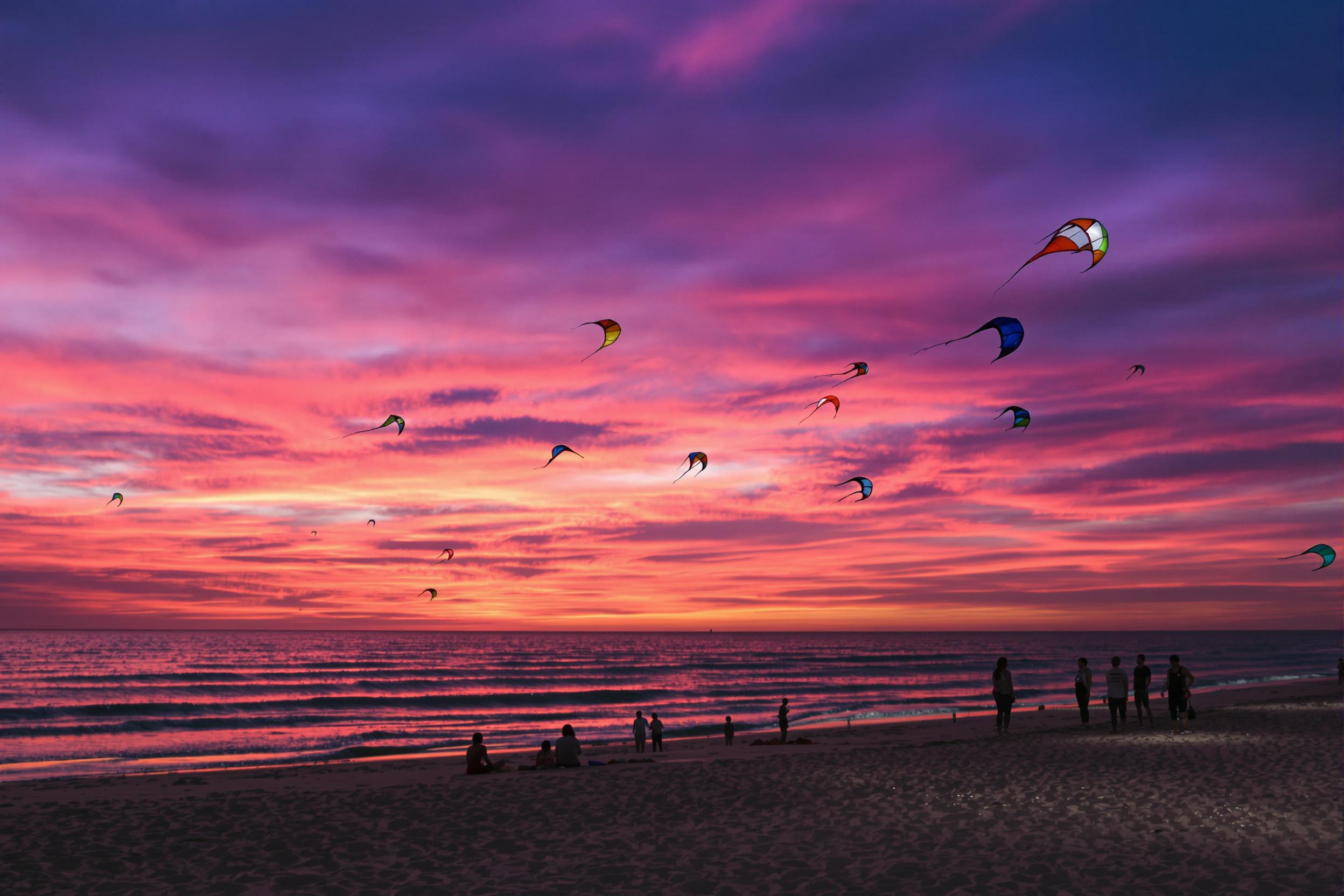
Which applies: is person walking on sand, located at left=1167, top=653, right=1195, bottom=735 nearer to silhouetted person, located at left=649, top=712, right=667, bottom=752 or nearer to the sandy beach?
the sandy beach

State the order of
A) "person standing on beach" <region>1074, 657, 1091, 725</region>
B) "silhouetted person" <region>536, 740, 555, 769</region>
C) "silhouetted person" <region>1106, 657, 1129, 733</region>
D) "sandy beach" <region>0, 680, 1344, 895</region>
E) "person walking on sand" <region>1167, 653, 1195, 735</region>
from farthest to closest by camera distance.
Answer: "person standing on beach" <region>1074, 657, 1091, 725</region> < "silhouetted person" <region>1106, 657, 1129, 733</region> < "person walking on sand" <region>1167, 653, 1195, 735</region> < "silhouetted person" <region>536, 740, 555, 769</region> < "sandy beach" <region>0, 680, 1344, 895</region>

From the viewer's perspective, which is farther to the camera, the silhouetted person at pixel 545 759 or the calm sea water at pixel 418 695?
the calm sea water at pixel 418 695

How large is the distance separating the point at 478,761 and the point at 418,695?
34.2 m

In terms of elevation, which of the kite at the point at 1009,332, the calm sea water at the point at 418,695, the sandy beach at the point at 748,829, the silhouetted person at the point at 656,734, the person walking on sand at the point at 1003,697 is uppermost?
the kite at the point at 1009,332

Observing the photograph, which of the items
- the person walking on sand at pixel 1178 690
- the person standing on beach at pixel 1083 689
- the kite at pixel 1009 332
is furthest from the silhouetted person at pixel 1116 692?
the kite at pixel 1009 332

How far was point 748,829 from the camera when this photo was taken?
404 inches

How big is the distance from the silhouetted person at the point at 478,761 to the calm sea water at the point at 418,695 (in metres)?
9.68

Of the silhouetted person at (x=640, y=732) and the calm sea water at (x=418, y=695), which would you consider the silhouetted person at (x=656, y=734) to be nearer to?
the silhouetted person at (x=640, y=732)

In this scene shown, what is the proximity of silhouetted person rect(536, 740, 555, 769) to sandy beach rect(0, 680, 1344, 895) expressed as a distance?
0.88 m

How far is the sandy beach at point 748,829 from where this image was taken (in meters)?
8.11

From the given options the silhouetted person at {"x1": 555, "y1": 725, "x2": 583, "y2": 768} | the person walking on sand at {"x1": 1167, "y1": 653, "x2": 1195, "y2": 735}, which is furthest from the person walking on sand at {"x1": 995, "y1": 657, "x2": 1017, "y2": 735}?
the silhouetted person at {"x1": 555, "y1": 725, "x2": 583, "y2": 768}

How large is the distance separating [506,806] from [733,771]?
4387 millimetres

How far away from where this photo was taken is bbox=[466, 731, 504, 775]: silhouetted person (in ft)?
53.8

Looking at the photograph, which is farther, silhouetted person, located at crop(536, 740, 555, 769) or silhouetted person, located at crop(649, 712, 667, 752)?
silhouetted person, located at crop(649, 712, 667, 752)
